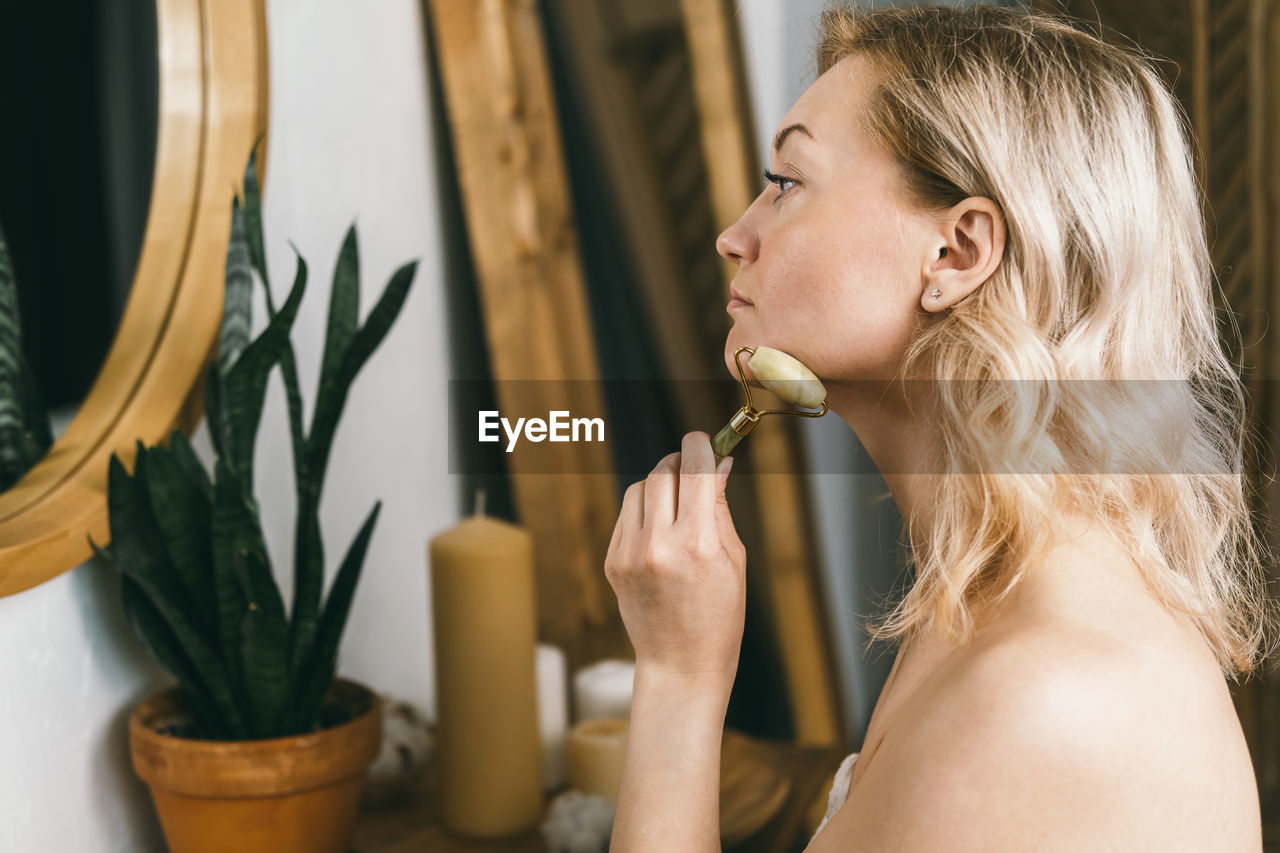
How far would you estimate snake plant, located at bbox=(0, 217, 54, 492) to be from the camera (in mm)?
708

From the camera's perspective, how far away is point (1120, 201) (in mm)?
553

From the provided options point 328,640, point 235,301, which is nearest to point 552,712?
point 328,640

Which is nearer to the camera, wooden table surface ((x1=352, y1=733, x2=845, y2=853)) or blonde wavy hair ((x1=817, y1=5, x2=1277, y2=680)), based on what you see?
blonde wavy hair ((x1=817, y1=5, x2=1277, y2=680))

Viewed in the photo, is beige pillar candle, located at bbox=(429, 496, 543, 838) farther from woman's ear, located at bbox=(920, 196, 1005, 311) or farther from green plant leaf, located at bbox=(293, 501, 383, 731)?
woman's ear, located at bbox=(920, 196, 1005, 311)

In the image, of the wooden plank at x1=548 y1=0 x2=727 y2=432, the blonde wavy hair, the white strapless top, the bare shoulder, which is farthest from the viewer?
the wooden plank at x1=548 y1=0 x2=727 y2=432

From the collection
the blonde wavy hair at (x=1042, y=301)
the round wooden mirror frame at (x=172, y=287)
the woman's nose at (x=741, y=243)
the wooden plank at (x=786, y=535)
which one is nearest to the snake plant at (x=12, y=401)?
the round wooden mirror frame at (x=172, y=287)

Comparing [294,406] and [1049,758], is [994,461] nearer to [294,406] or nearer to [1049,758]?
[1049,758]

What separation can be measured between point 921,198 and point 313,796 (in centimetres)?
62

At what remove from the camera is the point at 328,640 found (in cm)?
76

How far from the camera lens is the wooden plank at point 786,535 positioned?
3.83 feet

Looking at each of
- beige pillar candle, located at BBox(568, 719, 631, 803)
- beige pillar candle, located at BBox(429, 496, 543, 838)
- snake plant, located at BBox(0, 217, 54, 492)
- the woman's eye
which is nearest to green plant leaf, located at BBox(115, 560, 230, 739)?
snake plant, located at BBox(0, 217, 54, 492)

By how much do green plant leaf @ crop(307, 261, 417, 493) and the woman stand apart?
0.27m

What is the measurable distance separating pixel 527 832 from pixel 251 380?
0.50 meters

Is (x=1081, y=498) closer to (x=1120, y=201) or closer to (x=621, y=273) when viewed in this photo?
(x=1120, y=201)
